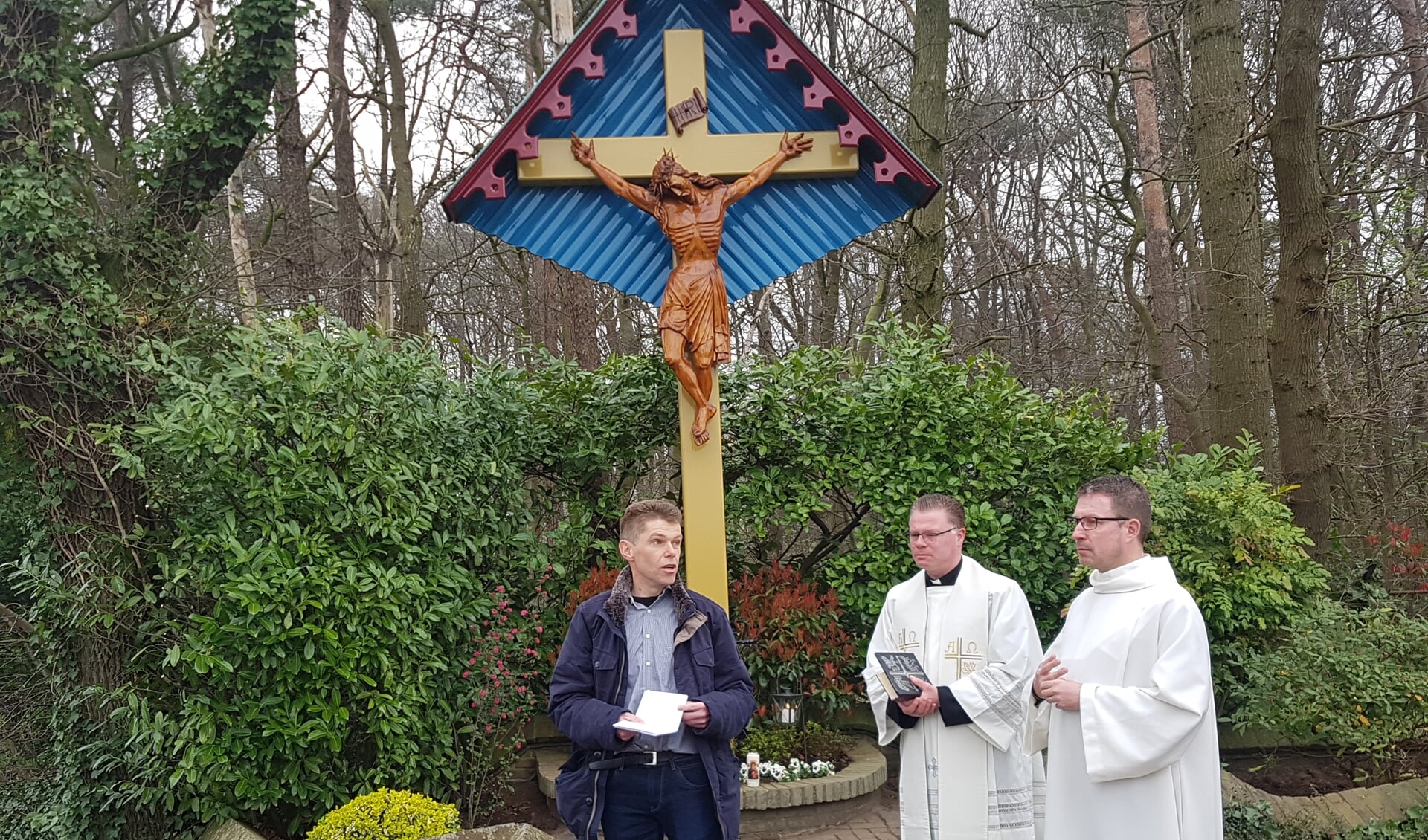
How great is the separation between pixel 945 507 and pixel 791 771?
2.46 m

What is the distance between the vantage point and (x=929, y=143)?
402 inches

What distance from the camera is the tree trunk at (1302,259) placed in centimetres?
770

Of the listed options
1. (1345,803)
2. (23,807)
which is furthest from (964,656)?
(23,807)

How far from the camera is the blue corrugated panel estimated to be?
560 centimetres

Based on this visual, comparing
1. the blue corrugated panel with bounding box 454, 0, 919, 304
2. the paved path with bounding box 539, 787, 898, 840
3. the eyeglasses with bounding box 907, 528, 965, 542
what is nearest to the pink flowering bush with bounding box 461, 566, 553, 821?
the paved path with bounding box 539, 787, 898, 840

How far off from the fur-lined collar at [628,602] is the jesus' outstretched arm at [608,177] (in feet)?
8.40

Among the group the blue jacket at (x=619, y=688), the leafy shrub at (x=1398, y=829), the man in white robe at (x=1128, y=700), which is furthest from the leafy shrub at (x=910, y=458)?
the blue jacket at (x=619, y=688)

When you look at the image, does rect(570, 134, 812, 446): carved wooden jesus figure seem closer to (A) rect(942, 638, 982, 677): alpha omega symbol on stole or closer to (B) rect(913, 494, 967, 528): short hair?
(B) rect(913, 494, 967, 528): short hair

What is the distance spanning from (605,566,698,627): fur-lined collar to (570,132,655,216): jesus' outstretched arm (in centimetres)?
256

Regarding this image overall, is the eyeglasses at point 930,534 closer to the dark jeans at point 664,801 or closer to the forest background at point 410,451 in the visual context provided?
the dark jeans at point 664,801

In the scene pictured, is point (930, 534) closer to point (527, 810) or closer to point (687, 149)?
point (687, 149)

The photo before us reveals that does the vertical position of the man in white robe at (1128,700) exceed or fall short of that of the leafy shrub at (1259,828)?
it exceeds it

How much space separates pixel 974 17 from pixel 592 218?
1301 cm

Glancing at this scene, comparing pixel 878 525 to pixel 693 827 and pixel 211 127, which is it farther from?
pixel 211 127
